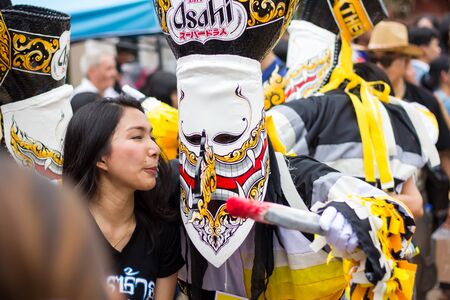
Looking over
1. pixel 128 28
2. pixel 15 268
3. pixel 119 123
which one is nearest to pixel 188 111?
pixel 119 123

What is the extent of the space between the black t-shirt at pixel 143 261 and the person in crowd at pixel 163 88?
2.26 m

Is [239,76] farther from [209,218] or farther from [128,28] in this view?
[128,28]

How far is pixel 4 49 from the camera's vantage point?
3.27 m

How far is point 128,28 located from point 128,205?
3554mm

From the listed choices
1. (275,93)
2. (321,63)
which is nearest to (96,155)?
(321,63)

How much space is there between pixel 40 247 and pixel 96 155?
1.94 meters

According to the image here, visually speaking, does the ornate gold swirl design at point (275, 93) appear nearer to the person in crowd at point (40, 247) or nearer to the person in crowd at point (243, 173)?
the person in crowd at point (243, 173)

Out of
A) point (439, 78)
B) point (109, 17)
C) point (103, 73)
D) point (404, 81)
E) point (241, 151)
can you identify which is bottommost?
point (439, 78)

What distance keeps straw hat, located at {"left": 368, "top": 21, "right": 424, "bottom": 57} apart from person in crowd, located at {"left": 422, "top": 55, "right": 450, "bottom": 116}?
5.30 ft

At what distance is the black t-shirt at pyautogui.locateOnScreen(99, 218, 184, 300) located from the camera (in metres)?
2.97

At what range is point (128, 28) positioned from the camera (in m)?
6.46

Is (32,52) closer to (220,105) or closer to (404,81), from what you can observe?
(220,105)

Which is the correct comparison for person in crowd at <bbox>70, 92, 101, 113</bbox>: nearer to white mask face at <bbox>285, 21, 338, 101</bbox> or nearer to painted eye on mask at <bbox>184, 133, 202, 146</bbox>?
white mask face at <bbox>285, 21, 338, 101</bbox>

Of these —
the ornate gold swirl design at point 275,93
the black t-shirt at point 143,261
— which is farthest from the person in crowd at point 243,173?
the ornate gold swirl design at point 275,93
